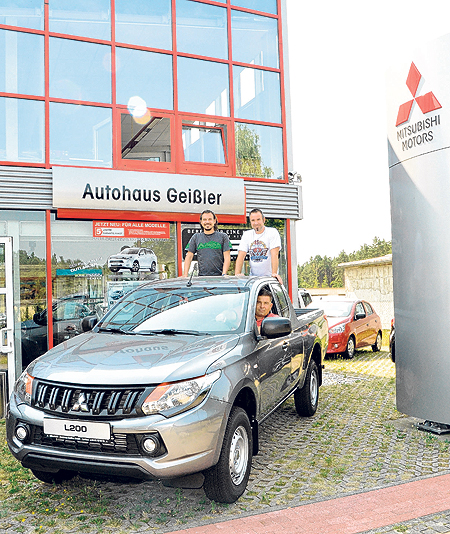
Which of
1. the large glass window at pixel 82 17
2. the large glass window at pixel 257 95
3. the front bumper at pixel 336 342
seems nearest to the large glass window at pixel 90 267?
the large glass window at pixel 257 95

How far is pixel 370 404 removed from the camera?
8.12 meters

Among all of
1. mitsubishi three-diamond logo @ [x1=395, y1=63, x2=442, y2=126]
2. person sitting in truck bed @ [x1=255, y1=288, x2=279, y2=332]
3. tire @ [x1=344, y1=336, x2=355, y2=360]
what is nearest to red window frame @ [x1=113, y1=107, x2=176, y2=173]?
mitsubishi three-diamond logo @ [x1=395, y1=63, x2=442, y2=126]

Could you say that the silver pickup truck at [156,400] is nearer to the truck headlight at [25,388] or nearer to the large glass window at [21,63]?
the truck headlight at [25,388]

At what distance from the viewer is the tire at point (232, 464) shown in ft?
13.2

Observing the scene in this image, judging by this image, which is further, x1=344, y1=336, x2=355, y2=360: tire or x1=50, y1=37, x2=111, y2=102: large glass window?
x1=344, y1=336, x2=355, y2=360: tire

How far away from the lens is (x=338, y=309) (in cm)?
1444

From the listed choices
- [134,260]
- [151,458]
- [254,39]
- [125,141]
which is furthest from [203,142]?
[151,458]

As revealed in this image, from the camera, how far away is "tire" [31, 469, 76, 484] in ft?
14.9

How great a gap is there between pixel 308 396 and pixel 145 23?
8.36 metres

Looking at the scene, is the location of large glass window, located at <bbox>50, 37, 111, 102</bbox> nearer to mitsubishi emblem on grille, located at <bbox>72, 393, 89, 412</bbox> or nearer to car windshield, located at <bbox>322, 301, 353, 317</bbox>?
car windshield, located at <bbox>322, 301, 353, 317</bbox>

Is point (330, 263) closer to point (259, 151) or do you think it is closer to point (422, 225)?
point (259, 151)

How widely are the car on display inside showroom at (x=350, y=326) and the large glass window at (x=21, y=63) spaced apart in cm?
836

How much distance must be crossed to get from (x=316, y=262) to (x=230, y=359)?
3637 inches

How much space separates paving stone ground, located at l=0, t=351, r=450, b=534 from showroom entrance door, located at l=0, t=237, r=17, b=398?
866mm
